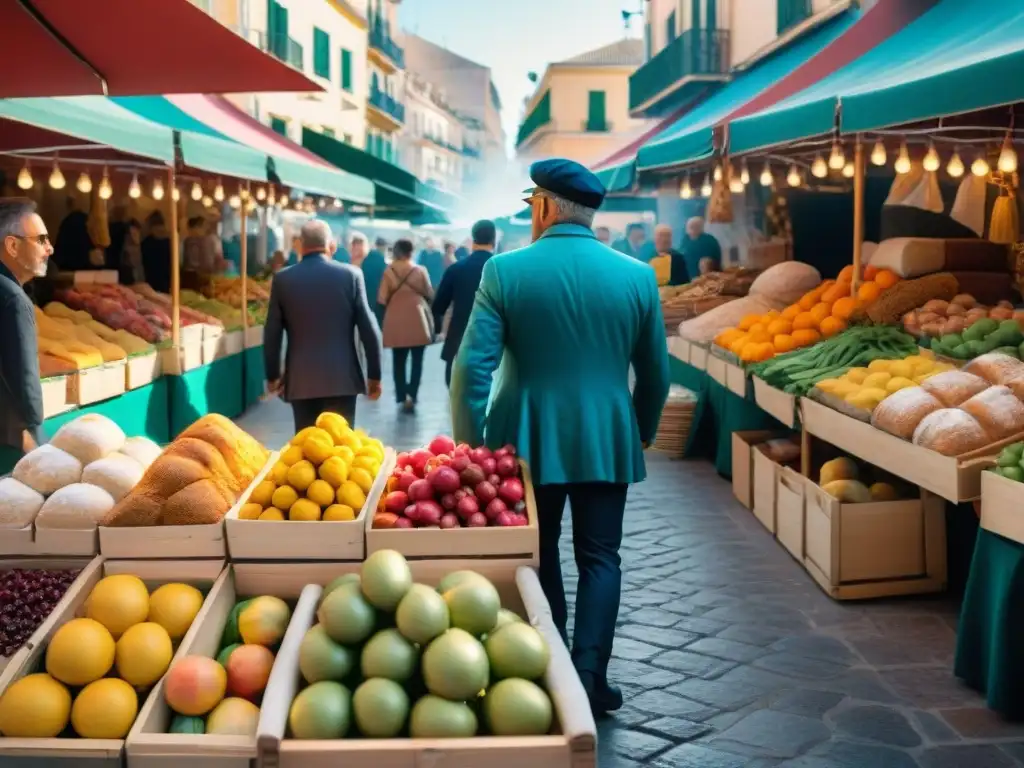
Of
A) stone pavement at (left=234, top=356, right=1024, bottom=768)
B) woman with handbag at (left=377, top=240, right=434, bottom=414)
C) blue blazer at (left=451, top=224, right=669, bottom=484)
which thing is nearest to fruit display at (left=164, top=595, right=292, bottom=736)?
blue blazer at (left=451, top=224, right=669, bottom=484)

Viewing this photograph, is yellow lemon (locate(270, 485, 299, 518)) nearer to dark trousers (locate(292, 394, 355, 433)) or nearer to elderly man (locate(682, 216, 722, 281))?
dark trousers (locate(292, 394, 355, 433))

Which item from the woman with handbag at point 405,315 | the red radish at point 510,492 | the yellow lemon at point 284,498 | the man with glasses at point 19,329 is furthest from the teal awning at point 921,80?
the woman with handbag at point 405,315

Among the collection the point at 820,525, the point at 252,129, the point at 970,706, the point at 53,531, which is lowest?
the point at 970,706

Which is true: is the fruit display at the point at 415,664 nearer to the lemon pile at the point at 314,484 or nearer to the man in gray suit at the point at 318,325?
the lemon pile at the point at 314,484

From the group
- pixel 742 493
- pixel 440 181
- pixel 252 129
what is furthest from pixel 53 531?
pixel 440 181

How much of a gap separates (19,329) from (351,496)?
69.0 inches

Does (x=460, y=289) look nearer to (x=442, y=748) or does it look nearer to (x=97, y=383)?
(x=97, y=383)

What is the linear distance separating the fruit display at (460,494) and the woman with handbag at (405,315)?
7.87 metres

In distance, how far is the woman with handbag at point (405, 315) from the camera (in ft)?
38.4

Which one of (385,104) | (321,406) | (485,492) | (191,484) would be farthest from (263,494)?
(385,104)

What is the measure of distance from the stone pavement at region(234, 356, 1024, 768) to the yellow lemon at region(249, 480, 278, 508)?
1352 mm

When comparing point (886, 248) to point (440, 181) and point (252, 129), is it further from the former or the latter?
point (440, 181)

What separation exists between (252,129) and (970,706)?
976cm

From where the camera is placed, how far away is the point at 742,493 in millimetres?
7645
